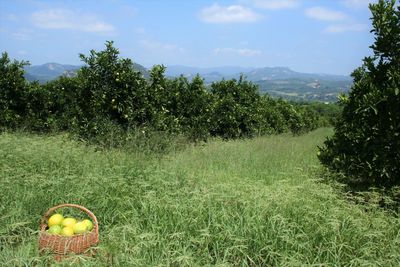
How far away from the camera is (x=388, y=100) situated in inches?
214

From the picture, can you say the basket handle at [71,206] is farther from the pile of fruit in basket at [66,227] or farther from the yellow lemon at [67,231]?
the yellow lemon at [67,231]

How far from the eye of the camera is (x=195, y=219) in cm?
401

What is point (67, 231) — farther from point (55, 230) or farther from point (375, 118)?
point (375, 118)

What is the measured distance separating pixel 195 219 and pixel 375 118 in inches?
124

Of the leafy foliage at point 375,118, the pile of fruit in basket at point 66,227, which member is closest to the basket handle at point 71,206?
the pile of fruit in basket at point 66,227

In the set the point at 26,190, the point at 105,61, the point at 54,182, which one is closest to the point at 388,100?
the point at 54,182

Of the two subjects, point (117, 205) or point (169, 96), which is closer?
point (117, 205)

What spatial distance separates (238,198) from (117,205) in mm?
1438

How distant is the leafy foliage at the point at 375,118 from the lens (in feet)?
17.8

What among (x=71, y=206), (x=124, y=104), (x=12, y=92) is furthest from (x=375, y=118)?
(x=12, y=92)

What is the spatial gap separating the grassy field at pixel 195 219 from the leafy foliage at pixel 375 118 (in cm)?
71

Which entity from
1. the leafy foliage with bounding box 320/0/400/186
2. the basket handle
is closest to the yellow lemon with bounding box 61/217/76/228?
the basket handle

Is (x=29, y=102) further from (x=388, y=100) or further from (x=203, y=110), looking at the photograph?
(x=388, y=100)

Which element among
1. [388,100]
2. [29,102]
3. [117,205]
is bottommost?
[117,205]
